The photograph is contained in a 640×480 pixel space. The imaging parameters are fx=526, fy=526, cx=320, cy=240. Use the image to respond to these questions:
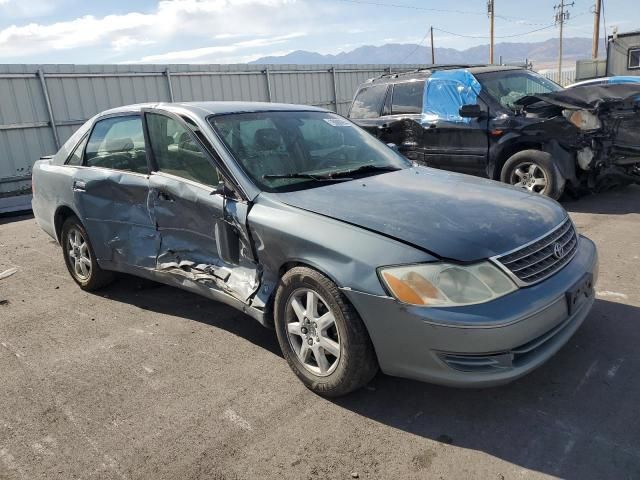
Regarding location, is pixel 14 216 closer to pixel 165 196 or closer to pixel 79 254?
pixel 79 254

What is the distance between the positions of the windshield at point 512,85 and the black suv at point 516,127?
18mm

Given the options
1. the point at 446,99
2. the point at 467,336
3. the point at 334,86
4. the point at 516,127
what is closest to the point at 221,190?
the point at 467,336

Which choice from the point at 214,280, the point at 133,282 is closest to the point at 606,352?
the point at 214,280

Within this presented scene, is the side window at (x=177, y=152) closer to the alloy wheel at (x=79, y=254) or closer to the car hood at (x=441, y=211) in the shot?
the car hood at (x=441, y=211)

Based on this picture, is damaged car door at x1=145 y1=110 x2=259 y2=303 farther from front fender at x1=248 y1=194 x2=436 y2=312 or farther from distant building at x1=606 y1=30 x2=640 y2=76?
distant building at x1=606 y1=30 x2=640 y2=76

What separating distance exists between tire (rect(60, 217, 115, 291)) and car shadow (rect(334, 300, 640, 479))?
9.34 feet

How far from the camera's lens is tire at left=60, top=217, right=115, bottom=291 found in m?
4.70

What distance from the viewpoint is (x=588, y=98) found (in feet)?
22.6

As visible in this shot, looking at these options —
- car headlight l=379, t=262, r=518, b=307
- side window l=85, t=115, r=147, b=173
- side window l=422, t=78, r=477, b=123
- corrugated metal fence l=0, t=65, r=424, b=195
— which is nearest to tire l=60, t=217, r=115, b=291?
side window l=85, t=115, r=147, b=173

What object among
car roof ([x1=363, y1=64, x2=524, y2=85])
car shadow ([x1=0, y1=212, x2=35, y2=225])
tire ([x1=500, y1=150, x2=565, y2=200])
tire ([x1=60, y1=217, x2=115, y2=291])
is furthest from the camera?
car shadow ([x1=0, y1=212, x2=35, y2=225])

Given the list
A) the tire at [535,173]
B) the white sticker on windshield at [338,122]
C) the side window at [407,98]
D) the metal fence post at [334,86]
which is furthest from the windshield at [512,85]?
the metal fence post at [334,86]

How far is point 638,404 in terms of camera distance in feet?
8.73

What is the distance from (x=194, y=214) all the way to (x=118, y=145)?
52.5 inches

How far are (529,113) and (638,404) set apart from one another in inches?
194
